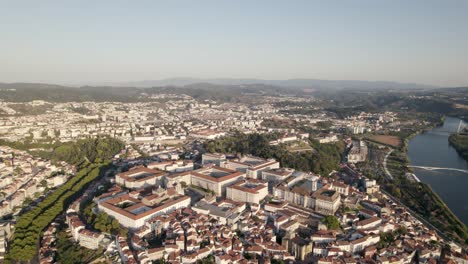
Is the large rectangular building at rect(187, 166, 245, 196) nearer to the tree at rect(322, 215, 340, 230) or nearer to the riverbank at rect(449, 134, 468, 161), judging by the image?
the tree at rect(322, 215, 340, 230)

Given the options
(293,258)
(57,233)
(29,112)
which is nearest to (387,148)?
(293,258)

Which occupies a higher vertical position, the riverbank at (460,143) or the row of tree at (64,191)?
the row of tree at (64,191)

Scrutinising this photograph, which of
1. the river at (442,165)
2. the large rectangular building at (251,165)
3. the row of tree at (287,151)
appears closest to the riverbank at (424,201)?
the river at (442,165)

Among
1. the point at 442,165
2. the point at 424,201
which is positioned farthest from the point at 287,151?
the point at 442,165

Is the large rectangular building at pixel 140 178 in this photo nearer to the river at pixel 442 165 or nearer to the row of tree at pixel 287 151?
the row of tree at pixel 287 151

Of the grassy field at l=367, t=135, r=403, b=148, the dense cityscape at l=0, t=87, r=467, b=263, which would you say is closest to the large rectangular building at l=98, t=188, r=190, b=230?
the dense cityscape at l=0, t=87, r=467, b=263

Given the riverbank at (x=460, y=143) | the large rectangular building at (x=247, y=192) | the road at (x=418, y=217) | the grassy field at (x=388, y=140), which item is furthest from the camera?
the grassy field at (x=388, y=140)

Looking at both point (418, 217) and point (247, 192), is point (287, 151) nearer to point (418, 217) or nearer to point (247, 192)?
point (247, 192)
